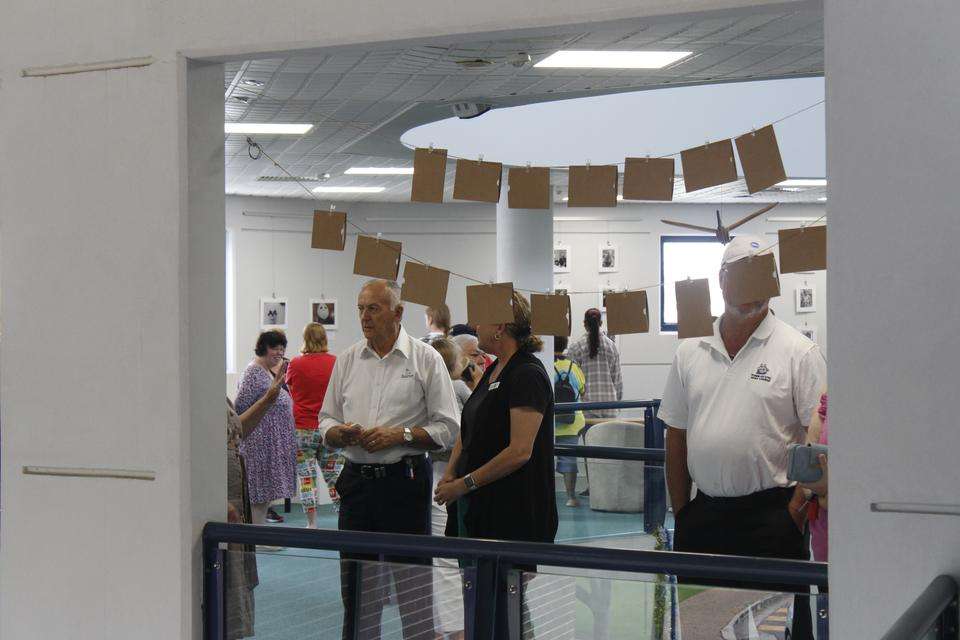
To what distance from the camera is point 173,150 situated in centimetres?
327

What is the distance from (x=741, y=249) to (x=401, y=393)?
1.66 meters

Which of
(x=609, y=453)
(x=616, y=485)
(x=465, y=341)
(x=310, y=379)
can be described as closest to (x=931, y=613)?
(x=609, y=453)

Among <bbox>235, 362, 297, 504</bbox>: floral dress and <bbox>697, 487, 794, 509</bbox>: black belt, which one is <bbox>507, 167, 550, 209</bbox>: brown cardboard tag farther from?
<bbox>235, 362, 297, 504</bbox>: floral dress

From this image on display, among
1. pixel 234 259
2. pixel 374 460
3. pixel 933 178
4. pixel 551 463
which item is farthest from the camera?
pixel 234 259

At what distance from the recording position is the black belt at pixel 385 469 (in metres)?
4.54

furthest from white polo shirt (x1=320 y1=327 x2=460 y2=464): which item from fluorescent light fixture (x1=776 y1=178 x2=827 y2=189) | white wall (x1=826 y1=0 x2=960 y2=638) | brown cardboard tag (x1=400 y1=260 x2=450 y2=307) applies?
fluorescent light fixture (x1=776 y1=178 x2=827 y2=189)

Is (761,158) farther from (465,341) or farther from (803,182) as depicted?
(803,182)

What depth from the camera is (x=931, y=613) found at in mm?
1912

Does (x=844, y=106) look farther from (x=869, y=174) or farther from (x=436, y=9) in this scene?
(x=436, y=9)

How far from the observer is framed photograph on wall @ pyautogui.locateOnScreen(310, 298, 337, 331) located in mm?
15617

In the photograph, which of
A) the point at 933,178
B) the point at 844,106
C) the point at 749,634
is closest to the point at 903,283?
the point at 933,178

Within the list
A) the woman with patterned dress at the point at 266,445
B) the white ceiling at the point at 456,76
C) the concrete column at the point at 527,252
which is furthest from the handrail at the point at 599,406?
the concrete column at the point at 527,252

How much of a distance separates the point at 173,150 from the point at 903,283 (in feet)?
6.99

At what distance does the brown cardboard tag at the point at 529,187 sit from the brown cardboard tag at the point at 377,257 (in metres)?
0.46
